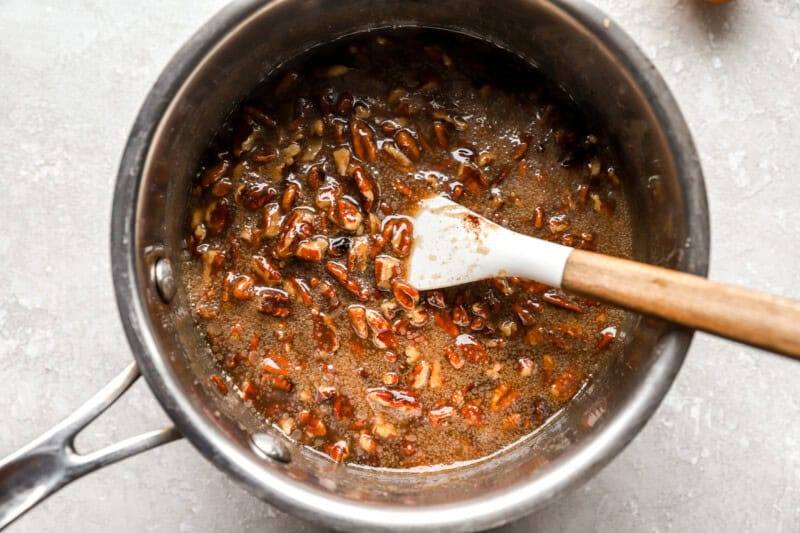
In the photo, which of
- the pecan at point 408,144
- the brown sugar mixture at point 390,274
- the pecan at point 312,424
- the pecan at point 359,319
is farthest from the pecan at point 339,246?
the pecan at point 312,424

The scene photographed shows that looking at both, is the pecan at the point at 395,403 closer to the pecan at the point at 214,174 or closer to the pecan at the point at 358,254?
the pecan at the point at 358,254

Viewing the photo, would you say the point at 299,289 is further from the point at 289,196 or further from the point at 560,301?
the point at 560,301

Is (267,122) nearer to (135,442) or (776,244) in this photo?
(135,442)

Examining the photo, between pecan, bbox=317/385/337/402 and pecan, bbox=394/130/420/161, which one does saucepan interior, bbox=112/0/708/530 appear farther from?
pecan, bbox=394/130/420/161

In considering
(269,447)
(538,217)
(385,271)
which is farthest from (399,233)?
(269,447)

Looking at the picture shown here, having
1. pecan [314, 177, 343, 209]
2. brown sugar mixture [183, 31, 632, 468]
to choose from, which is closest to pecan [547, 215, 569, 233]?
brown sugar mixture [183, 31, 632, 468]

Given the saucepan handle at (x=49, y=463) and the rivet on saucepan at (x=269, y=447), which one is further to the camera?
the rivet on saucepan at (x=269, y=447)
